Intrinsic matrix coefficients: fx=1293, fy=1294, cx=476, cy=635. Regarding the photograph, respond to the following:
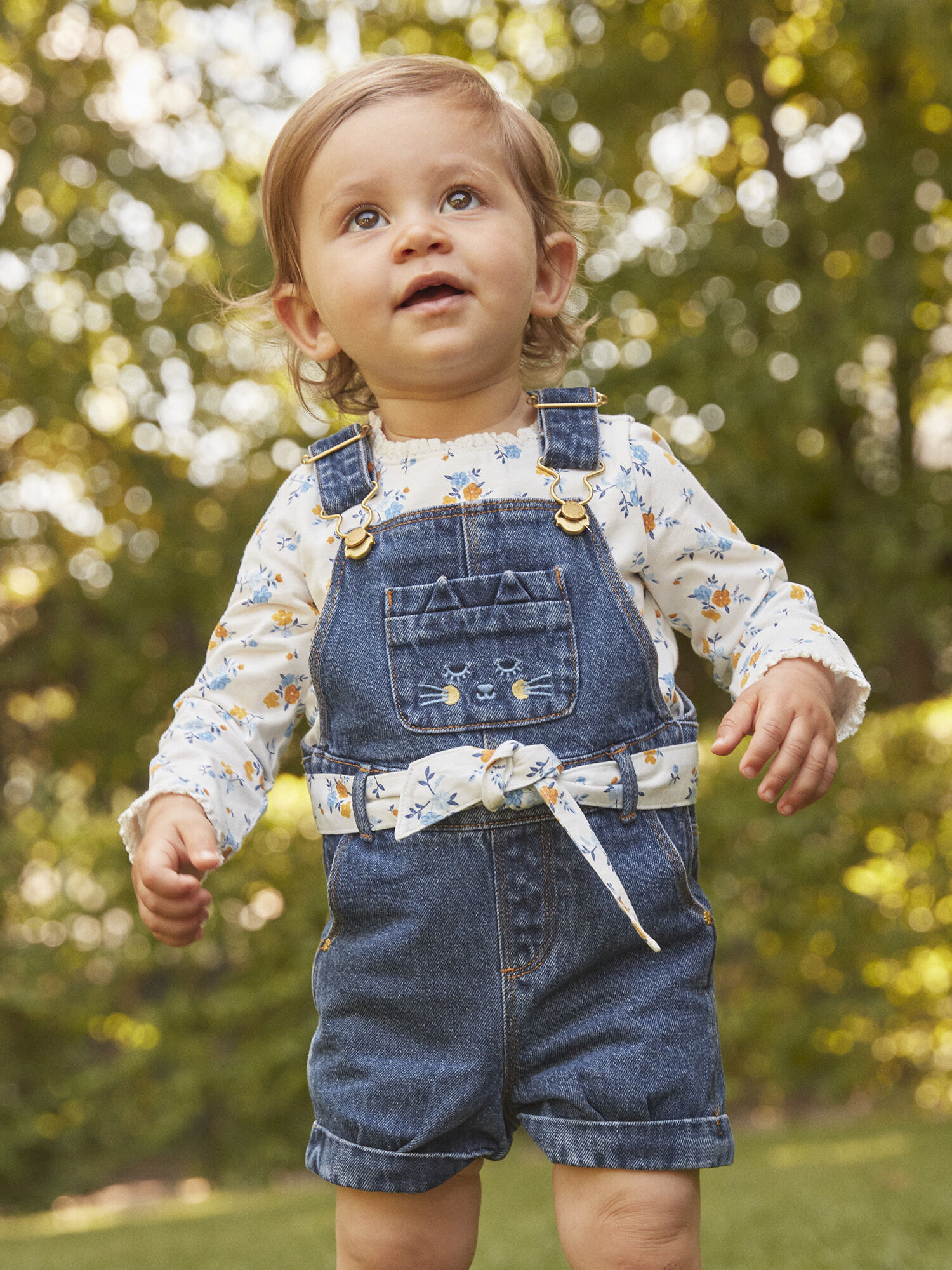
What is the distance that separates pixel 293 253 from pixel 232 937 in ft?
15.6

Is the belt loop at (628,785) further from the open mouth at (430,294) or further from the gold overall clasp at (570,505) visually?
the open mouth at (430,294)

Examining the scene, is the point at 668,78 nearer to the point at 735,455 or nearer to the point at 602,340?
the point at 602,340

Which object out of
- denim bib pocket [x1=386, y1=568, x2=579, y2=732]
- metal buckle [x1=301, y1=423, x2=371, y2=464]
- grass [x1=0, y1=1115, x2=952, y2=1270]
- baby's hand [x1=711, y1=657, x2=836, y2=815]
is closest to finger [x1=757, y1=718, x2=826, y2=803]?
baby's hand [x1=711, y1=657, x2=836, y2=815]

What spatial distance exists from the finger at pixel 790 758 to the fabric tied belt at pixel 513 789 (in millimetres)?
205

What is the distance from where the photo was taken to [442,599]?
1.61 meters

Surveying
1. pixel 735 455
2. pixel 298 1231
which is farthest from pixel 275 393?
pixel 298 1231

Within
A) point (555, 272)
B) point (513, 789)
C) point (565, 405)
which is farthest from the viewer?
point (555, 272)

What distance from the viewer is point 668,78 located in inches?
314

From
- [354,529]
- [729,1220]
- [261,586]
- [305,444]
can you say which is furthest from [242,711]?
[305,444]

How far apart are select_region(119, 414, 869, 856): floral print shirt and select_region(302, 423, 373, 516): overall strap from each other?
0.06 feet

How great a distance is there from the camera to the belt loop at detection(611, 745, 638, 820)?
1.58 metres

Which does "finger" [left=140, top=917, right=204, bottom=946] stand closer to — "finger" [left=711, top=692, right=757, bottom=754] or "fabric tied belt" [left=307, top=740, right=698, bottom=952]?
"fabric tied belt" [left=307, top=740, right=698, bottom=952]

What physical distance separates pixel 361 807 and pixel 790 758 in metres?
0.53

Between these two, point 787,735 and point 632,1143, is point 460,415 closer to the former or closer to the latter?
point 787,735
